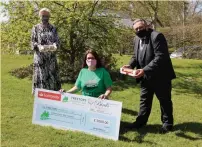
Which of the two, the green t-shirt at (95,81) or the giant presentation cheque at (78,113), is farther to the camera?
A: the green t-shirt at (95,81)

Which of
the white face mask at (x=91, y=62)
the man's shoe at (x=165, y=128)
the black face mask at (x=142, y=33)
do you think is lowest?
the man's shoe at (x=165, y=128)

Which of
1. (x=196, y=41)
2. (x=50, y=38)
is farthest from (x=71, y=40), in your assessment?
(x=196, y=41)

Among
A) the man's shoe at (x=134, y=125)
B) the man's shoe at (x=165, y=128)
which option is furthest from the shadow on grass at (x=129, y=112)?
the man's shoe at (x=165, y=128)

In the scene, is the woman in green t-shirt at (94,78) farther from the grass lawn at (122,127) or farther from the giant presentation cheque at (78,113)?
the grass lawn at (122,127)

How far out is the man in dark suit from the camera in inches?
189

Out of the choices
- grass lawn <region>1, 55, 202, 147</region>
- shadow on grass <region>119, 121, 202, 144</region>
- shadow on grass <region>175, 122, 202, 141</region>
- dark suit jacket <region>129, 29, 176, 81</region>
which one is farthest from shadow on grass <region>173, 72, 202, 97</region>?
dark suit jacket <region>129, 29, 176, 81</region>

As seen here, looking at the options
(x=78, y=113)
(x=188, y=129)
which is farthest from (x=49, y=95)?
(x=188, y=129)

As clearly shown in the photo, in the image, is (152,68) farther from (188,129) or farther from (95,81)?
(188,129)

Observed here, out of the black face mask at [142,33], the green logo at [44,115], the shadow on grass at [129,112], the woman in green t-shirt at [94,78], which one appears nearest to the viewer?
the black face mask at [142,33]

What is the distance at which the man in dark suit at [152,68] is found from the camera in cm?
481

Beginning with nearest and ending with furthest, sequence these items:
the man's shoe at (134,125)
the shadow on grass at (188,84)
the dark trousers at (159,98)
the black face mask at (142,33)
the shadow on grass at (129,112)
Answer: the black face mask at (142,33), the dark trousers at (159,98), the man's shoe at (134,125), the shadow on grass at (129,112), the shadow on grass at (188,84)

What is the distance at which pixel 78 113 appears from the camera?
5.02 meters

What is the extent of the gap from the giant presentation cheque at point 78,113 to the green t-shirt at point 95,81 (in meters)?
0.37

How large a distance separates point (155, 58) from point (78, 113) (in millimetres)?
1469
